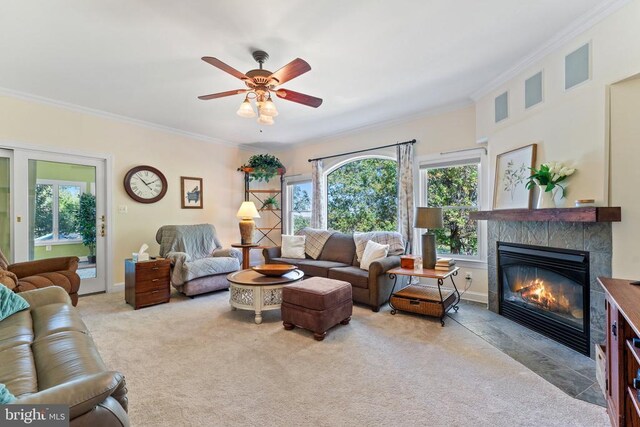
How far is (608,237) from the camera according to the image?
7.18ft

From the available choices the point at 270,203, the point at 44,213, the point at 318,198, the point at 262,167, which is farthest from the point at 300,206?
the point at 44,213

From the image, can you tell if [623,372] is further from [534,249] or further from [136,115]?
[136,115]

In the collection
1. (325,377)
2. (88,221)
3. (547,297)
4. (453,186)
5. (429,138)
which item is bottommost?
(325,377)

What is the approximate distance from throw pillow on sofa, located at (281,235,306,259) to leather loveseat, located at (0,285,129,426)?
2.95 m

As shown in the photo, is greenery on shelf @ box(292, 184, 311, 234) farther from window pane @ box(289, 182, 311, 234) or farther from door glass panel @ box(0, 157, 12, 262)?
door glass panel @ box(0, 157, 12, 262)

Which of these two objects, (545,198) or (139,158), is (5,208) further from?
(545,198)

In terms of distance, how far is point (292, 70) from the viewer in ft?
7.47

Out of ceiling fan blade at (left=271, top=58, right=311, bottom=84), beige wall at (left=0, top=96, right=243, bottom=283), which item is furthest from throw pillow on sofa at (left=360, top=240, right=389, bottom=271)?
beige wall at (left=0, top=96, right=243, bottom=283)

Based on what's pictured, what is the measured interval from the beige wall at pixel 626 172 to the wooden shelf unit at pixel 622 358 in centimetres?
75

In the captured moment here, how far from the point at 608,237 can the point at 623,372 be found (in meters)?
1.23

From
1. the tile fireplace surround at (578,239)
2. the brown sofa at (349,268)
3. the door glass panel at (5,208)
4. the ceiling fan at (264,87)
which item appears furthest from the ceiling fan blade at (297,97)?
the door glass panel at (5,208)

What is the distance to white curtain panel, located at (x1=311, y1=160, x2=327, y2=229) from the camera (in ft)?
17.8

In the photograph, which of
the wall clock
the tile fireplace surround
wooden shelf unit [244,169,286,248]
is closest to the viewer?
the tile fireplace surround

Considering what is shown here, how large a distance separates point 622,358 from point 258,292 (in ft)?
9.10
